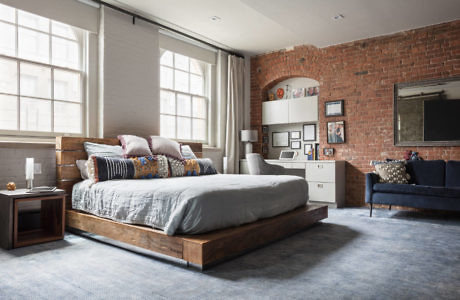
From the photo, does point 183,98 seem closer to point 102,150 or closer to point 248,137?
point 248,137

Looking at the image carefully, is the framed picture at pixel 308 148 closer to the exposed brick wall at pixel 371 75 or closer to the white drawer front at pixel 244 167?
the exposed brick wall at pixel 371 75

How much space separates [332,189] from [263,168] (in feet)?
4.04

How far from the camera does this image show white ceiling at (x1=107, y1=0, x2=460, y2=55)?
4.37m

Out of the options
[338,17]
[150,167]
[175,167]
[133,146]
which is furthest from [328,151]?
[133,146]

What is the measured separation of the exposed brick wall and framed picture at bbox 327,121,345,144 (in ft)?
0.24

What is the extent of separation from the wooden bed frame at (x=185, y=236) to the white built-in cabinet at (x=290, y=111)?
256 cm

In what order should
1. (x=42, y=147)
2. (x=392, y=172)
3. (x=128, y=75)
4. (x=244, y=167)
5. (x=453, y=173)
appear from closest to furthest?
(x=42, y=147), (x=453, y=173), (x=392, y=172), (x=128, y=75), (x=244, y=167)

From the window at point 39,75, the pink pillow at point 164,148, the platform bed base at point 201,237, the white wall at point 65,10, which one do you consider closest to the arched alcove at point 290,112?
the pink pillow at point 164,148

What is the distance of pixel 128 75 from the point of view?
4906 millimetres

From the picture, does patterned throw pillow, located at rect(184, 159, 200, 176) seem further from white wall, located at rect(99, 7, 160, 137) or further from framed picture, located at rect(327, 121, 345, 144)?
framed picture, located at rect(327, 121, 345, 144)

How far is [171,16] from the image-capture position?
5133mm

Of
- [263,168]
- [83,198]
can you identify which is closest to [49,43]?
[83,198]

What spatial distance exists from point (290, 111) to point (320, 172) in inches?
58.1

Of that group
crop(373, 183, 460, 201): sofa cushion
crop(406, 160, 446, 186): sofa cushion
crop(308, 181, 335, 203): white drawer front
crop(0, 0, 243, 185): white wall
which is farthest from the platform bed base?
crop(406, 160, 446, 186): sofa cushion
